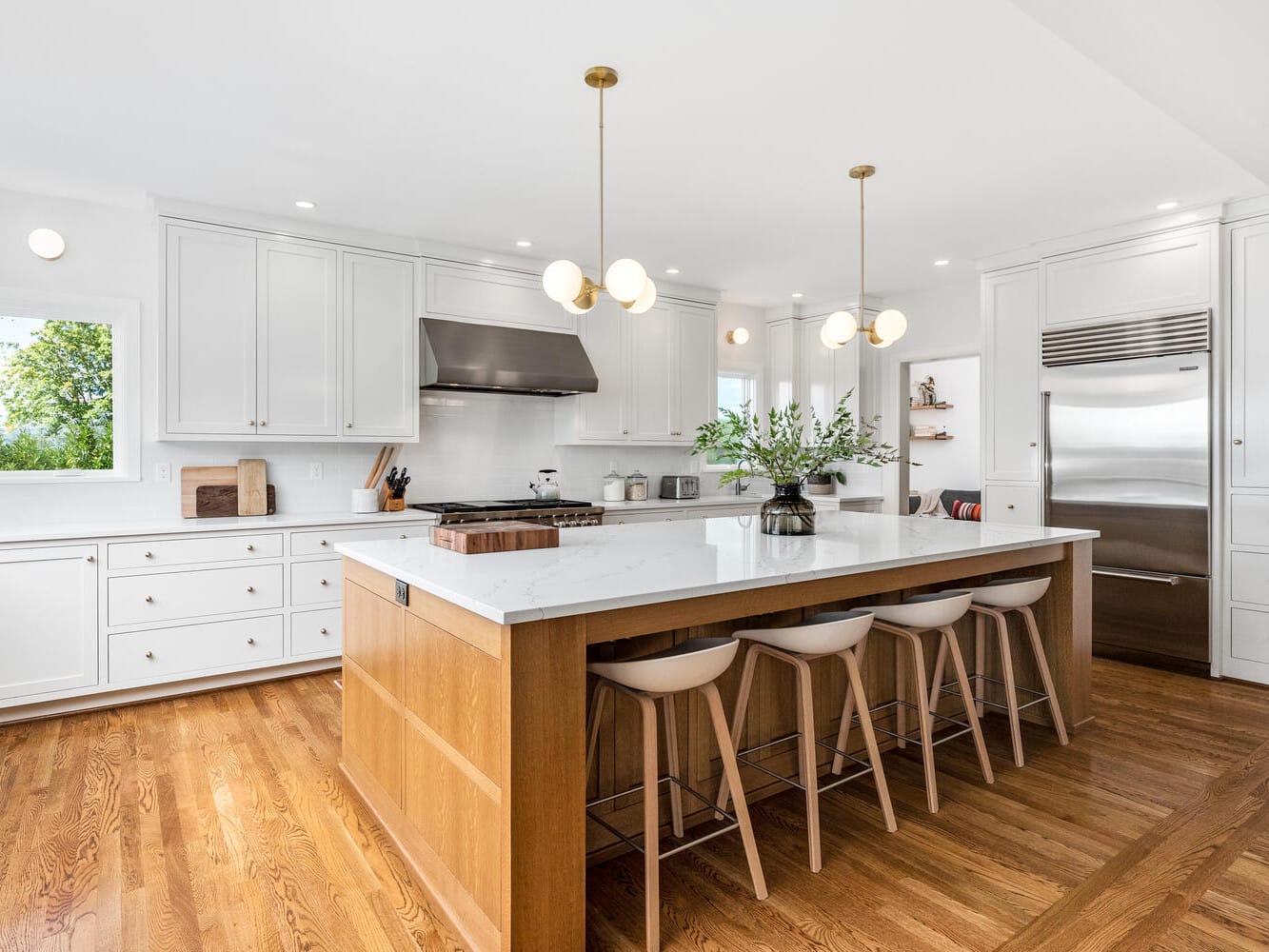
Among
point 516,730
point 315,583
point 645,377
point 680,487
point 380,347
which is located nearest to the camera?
point 516,730

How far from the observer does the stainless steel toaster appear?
586 centimetres

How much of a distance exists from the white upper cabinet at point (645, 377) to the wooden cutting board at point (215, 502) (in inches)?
85.5

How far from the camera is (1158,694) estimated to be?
3.73 m

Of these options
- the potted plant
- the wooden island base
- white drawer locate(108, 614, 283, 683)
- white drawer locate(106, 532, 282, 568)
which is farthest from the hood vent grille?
white drawer locate(108, 614, 283, 683)

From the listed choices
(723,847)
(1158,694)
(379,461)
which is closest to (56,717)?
(379,461)

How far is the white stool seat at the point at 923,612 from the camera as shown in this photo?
252 centimetres

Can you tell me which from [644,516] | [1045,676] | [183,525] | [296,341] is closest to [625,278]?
[1045,676]

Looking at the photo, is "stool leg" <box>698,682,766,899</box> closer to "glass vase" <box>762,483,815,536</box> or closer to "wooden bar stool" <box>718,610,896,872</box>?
"wooden bar stool" <box>718,610,896,872</box>

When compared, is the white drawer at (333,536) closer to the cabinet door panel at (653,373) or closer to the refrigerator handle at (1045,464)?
the cabinet door panel at (653,373)

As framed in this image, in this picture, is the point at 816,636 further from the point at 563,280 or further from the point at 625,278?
the point at 563,280

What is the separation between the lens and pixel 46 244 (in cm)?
377

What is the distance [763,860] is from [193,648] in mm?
3028

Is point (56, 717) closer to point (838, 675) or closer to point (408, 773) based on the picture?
point (408, 773)

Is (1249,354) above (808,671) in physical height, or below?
above
